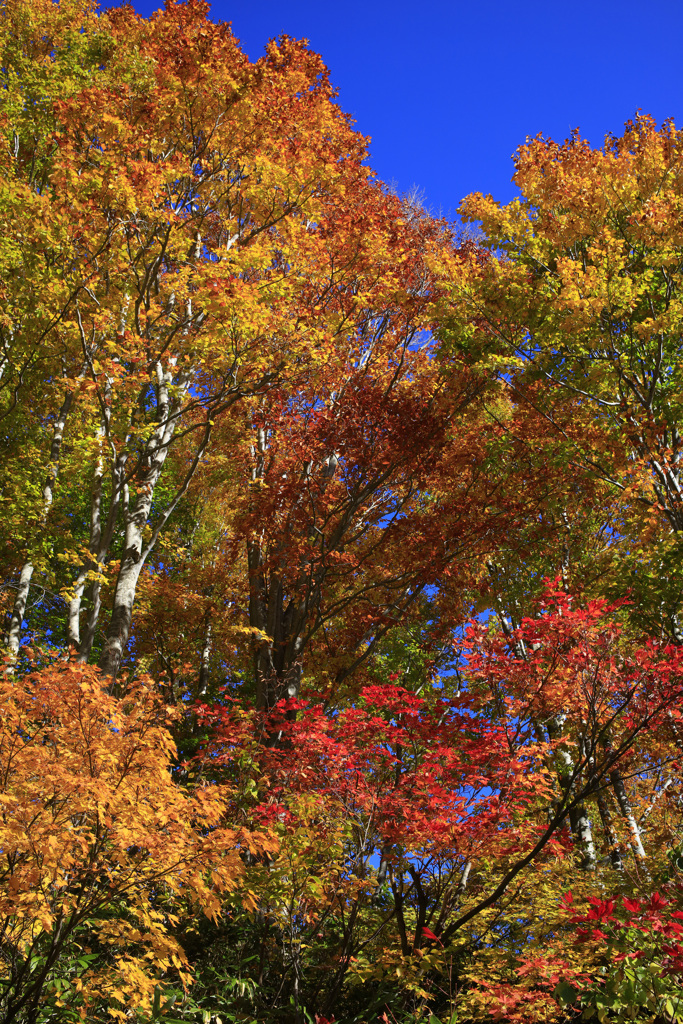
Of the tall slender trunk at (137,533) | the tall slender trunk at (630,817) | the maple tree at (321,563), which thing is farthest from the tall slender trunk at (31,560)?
the tall slender trunk at (630,817)

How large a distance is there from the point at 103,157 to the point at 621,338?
26.3 ft

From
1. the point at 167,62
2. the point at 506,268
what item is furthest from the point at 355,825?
the point at 167,62

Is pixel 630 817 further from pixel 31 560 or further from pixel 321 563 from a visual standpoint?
pixel 31 560

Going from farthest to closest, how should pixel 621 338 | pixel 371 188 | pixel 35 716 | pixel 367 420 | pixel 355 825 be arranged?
pixel 371 188
pixel 367 420
pixel 621 338
pixel 355 825
pixel 35 716

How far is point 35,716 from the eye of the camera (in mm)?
4820

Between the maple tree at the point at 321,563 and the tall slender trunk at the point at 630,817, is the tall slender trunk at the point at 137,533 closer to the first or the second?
the maple tree at the point at 321,563

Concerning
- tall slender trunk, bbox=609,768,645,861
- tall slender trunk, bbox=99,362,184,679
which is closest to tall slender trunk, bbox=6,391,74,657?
tall slender trunk, bbox=99,362,184,679

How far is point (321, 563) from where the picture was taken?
1007cm

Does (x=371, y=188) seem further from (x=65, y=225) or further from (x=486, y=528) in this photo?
(x=486, y=528)

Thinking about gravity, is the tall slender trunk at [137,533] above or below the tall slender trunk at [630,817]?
above

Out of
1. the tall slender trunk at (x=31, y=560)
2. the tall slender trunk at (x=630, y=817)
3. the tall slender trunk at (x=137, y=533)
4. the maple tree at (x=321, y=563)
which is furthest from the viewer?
the tall slender trunk at (x=31, y=560)

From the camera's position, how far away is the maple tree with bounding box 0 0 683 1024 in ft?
16.2

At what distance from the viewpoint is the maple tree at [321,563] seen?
494 cm

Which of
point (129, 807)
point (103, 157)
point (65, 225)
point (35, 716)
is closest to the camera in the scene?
point (129, 807)
